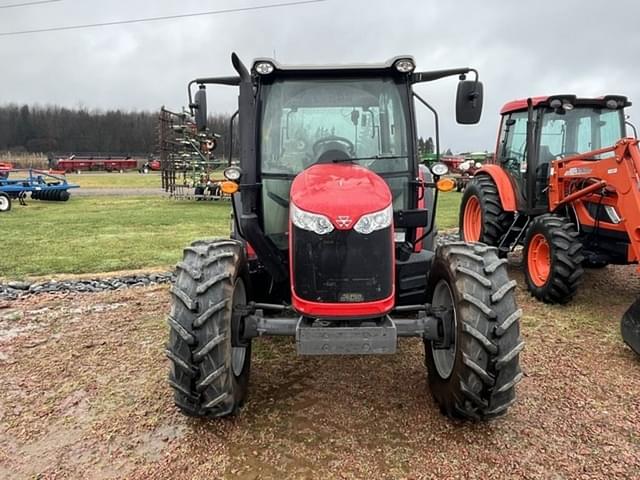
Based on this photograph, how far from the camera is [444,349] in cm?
321

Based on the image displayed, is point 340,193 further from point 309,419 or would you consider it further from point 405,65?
point 309,419

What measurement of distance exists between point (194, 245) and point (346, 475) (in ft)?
5.47

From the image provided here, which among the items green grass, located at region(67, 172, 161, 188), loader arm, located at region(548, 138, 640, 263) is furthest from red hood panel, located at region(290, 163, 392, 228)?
green grass, located at region(67, 172, 161, 188)

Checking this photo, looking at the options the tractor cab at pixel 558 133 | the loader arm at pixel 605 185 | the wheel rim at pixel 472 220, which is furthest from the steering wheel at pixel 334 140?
the wheel rim at pixel 472 220

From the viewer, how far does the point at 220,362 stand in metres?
2.84

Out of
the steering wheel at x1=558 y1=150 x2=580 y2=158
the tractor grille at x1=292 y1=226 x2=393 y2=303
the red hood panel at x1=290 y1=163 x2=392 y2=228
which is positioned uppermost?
the steering wheel at x1=558 y1=150 x2=580 y2=158

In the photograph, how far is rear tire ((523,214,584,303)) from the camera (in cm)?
541

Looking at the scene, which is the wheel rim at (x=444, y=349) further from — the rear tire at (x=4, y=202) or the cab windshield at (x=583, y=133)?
the rear tire at (x=4, y=202)

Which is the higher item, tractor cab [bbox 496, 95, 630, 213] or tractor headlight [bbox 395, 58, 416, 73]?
tractor headlight [bbox 395, 58, 416, 73]

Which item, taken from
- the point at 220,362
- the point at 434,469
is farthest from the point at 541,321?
the point at 220,362

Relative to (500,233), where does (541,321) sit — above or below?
below

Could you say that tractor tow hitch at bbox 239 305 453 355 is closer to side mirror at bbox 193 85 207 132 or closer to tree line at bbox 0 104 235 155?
side mirror at bbox 193 85 207 132

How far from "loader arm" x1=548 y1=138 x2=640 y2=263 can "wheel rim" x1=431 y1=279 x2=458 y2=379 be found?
2.66 m

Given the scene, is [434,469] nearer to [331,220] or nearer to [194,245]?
[331,220]
